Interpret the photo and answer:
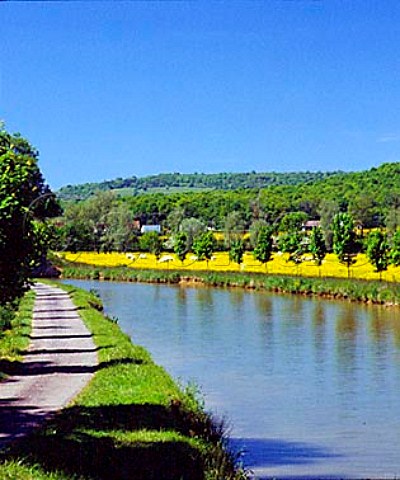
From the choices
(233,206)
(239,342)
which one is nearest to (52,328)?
(239,342)

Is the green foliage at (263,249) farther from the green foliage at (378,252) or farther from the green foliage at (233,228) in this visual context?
the green foliage at (233,228)

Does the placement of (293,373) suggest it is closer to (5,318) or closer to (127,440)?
(5,318)

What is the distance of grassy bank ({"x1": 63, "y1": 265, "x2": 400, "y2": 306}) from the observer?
48.7 metres

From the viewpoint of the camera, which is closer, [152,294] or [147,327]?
[147,327]

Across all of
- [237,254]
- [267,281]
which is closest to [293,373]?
[267,281]

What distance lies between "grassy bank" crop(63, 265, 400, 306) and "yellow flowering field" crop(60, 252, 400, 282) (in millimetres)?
4077

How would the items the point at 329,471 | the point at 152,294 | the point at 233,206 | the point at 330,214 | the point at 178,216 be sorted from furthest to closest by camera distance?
the point at 233,206, the point at 178,216, the point at 330,214, the point at 152,294, the point at 329,471

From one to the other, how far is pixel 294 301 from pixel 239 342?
19549 millimetres

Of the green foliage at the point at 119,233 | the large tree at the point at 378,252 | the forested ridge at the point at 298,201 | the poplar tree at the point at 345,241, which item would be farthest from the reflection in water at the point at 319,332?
the forested ridge at the point at 298,201

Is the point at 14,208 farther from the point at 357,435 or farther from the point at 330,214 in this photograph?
the point at 330,214

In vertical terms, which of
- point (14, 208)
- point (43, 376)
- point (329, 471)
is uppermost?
point (14, 208)

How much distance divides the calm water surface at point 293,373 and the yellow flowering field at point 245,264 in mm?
17586

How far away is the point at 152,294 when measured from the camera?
56.0 metres

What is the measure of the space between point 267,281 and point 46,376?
42215 millimetres
